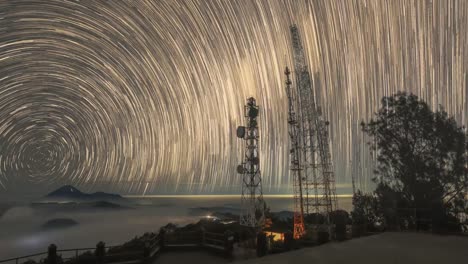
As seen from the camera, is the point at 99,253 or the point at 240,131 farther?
the point at 240,131

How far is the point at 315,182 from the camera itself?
57031mm

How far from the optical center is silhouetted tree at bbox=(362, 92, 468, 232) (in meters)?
32.9

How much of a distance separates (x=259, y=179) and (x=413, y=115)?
18397mm

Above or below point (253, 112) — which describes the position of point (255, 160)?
below

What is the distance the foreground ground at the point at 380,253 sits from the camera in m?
13.4

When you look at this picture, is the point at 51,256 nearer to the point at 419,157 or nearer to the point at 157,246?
the point at 157,246

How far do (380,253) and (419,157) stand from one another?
24.0 meters

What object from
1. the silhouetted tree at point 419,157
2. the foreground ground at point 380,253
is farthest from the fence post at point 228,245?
the silhouetted tree at point 419,157

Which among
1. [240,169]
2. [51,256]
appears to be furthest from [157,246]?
[240,169]

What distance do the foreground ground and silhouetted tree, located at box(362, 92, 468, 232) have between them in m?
12.7

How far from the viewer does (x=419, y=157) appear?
34875mm

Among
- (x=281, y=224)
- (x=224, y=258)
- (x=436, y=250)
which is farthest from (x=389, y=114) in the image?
(x=281, y=224)

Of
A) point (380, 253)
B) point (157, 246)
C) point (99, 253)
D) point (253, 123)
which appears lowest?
point (157, 246)

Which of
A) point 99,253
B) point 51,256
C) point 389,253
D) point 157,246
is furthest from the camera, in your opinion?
point 157,246
